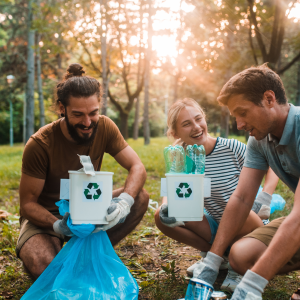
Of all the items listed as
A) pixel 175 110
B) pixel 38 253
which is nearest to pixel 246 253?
pixel 175 110

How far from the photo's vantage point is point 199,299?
1.56 m

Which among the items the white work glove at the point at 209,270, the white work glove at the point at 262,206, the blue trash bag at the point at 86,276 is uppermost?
the white work glove at the point at 262,206

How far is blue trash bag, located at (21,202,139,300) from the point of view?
1831 millimetres

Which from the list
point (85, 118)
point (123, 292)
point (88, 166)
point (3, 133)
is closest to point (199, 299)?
point (123, 292)

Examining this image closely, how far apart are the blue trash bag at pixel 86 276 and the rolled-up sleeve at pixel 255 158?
3.50 ft

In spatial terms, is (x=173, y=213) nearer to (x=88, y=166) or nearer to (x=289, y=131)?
(x=88, y=166)

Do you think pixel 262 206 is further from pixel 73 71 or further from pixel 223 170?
pixel 73 71

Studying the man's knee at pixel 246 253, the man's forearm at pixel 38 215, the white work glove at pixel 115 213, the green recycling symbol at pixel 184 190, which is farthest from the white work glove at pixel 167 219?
the man's forearm at pixel 38 215

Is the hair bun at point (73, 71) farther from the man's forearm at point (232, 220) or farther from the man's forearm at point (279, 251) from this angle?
the man's forearm at point (279, 251)

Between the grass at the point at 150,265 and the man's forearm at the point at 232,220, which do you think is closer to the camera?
the man's forearm at the point at 232,220

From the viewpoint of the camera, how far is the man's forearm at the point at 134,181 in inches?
99.7

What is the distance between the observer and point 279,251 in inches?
56.8

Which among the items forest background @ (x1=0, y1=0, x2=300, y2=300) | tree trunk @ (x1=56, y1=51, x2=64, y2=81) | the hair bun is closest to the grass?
forest background @ (x1=0, y1=0, x2=300, y2=300)

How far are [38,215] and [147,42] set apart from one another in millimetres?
13320
